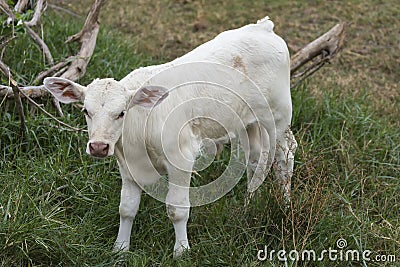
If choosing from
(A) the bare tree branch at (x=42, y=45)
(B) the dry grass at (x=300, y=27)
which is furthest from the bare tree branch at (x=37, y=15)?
(B) the dry grass at (x=300, y=27)

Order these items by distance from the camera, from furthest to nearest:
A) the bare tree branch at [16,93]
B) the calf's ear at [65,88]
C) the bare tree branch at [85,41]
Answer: the bare tree branch at [85,41]
the bare tree branch at [16,93]
the calf's ear at [65,88]

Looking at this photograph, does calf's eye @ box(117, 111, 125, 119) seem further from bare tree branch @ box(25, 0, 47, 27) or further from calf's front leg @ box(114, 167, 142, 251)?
bare tree branch @ box(25, 0, 47, 27)

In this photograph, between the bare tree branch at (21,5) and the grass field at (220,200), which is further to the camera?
the bare tree branch at (21,5)

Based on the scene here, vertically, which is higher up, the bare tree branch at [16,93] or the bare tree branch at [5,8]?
the bare tree branch at [5,8]

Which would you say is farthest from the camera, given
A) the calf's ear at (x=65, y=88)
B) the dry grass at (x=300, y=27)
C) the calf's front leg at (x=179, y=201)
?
the dry grass at (x=300, y=27)

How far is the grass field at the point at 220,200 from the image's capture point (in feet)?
11.8

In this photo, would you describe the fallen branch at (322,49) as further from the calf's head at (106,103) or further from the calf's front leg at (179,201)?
the calf's head at (106,103)

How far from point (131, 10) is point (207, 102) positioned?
14.6 ft

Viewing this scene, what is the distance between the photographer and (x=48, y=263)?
3426mm

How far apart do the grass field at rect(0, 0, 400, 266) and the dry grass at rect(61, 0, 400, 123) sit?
0.17ft

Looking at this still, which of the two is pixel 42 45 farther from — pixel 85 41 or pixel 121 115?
pixel 121 115

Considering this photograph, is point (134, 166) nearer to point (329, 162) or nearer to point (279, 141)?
point (279, 141)

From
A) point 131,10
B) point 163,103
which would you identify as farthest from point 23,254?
point 131,10

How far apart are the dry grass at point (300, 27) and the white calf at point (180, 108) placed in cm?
201
